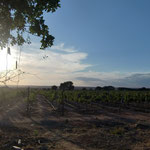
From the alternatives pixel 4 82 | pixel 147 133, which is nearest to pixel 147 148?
pixel 147 133

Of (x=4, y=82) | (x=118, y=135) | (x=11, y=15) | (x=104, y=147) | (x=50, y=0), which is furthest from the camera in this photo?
(x=118, y=135)

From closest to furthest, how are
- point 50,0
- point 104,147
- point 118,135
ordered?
point 50,0 → point 104,147 → point 118,135

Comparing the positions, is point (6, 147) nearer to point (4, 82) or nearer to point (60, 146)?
point (60, 146)

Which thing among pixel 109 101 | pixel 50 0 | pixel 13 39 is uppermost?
pixel 50 0

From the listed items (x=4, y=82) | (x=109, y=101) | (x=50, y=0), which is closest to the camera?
(x=4, y=82)

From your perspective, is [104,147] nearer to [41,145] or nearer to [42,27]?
[41,145]

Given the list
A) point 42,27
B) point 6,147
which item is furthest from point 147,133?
point 42,27

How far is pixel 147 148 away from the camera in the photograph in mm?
5652

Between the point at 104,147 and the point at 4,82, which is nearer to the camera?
the point at 4,82

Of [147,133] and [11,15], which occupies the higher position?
[11,15]

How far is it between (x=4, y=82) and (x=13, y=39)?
3297mm

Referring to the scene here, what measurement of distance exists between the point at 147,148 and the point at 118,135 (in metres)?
1.68

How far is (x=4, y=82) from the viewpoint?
128 inches

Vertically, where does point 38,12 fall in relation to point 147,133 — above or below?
above
